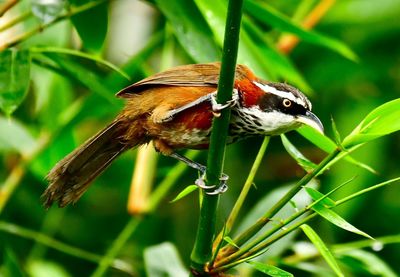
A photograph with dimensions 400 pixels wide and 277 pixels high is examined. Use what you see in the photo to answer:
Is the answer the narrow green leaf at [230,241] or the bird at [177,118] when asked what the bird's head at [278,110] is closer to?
the bird at [177,118]

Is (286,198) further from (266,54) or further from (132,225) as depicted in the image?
(132,225)

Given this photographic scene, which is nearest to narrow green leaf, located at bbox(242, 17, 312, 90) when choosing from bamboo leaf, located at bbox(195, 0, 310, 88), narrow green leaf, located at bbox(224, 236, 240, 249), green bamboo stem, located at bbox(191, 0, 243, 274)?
bamboo leaf, located at bbox(195, 0, 310, 88)

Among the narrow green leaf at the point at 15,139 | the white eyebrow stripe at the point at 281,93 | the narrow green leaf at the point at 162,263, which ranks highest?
the white eyebrow stripe at the point at 281,93

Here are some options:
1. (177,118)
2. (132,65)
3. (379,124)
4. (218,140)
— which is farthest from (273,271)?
(132,65)

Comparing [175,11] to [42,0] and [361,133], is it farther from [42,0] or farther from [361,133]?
[361,133]

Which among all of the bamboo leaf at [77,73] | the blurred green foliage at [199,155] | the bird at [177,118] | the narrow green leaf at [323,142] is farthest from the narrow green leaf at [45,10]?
the narrow green leaf at [323,142]

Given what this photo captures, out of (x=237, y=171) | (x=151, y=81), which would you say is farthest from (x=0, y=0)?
(x=237, y=171)
